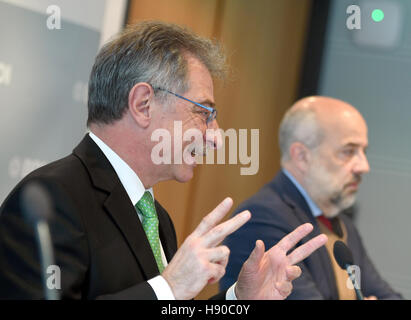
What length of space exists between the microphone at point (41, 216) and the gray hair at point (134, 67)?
37cm

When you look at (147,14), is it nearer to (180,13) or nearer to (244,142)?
(180,13)

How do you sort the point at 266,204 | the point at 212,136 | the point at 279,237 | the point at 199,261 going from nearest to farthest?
the point at 199,261 < the point at 212,136 < the point at 279,237 < the point at 266,204

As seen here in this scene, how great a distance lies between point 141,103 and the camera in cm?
176

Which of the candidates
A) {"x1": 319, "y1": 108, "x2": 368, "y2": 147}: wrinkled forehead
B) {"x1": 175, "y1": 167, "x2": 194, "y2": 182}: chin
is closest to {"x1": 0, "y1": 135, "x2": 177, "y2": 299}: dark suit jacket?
{"x1": 175, "y1": 167, "x2": 194, "y2": 182}: chin

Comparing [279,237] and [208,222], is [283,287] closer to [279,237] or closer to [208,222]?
[208,222]

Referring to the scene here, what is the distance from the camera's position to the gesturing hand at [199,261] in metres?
1.41

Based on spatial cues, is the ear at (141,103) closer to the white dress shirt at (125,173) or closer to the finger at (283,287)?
the white dress shirt at (125,173)

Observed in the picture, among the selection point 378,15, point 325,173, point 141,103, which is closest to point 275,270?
point 141,103

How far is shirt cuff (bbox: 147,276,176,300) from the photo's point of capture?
1.43 meters

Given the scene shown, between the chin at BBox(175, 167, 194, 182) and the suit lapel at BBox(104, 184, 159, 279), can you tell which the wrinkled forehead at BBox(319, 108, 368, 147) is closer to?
the chin at BBox(175, 167, 194, 182)

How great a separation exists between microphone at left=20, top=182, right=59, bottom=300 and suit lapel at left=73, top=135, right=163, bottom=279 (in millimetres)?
175

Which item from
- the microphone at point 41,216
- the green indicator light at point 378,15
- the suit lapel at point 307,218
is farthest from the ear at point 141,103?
the green indicator light at point 378,15

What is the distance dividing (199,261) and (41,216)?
0.39 metres

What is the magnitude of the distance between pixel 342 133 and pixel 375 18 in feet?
4.68
